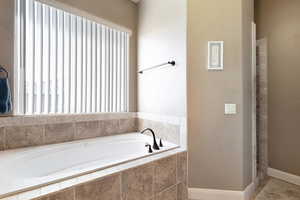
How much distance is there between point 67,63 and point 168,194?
6.24ft

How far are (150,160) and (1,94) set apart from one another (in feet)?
5.26

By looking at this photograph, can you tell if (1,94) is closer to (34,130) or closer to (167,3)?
(34,130)

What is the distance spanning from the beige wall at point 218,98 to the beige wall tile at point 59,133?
58.7 inches

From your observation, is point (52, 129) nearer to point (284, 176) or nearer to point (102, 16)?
point (102, 16)

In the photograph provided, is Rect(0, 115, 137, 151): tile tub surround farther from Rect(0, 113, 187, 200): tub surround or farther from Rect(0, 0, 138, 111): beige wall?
Rect(0, 0, 138, 111): beige wall

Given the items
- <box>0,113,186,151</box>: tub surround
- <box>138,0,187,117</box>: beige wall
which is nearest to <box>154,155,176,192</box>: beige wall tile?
<box>0,113,186,151</box>: tub surround

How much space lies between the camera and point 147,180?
51.7 inches

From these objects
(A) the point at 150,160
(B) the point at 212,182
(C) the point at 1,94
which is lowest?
(B) the point at 212,182

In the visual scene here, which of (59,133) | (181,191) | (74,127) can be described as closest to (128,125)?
(74,127)

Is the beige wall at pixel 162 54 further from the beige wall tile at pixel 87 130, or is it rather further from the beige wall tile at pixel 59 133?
the beige wall tile at pixel 59 133

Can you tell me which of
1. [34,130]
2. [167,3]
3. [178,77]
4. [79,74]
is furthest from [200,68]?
[34,130]

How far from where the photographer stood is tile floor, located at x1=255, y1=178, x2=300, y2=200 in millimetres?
1908

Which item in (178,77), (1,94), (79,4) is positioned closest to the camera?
(1,94)

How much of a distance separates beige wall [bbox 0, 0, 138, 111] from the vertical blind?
8 centimetres
